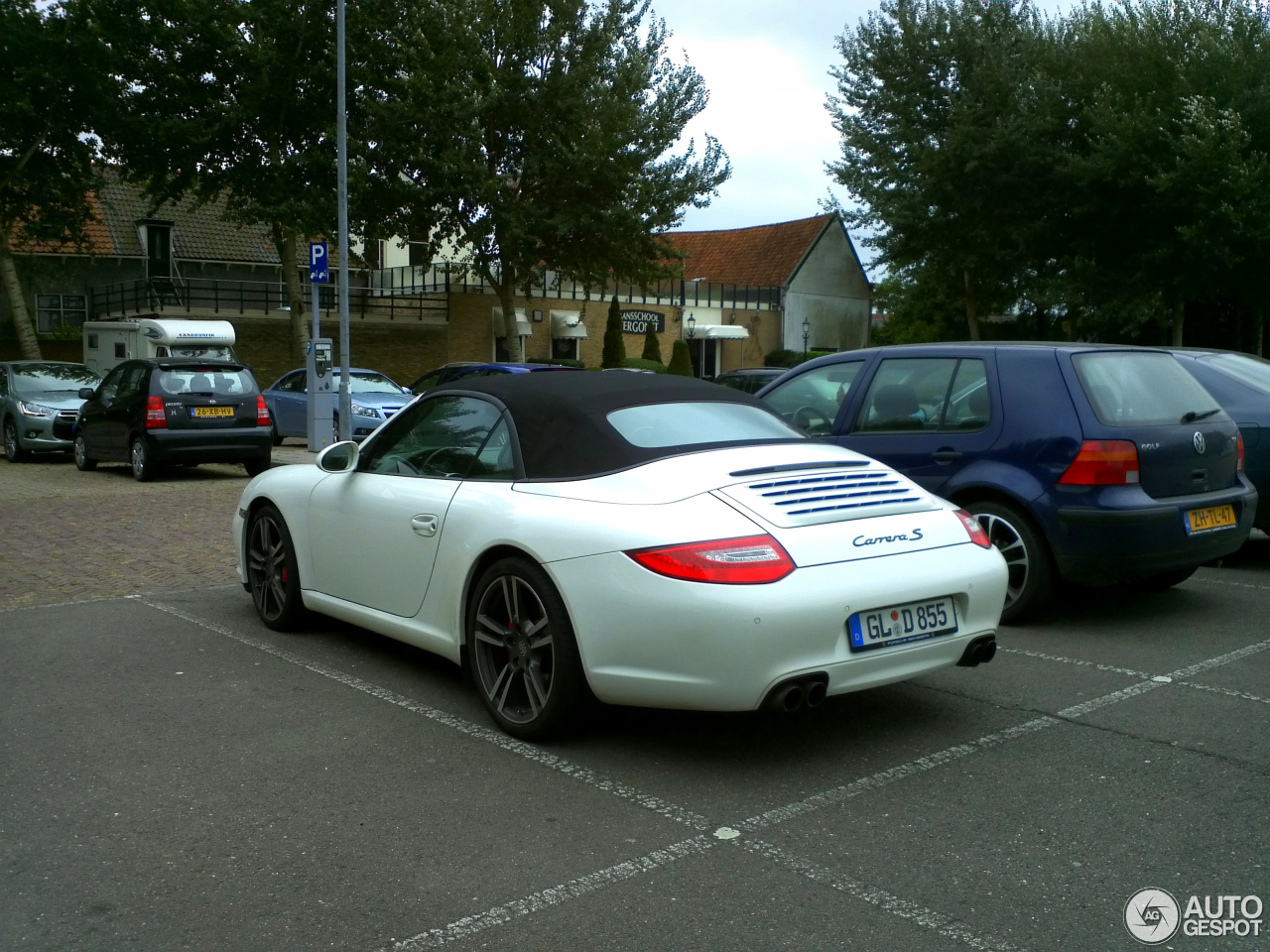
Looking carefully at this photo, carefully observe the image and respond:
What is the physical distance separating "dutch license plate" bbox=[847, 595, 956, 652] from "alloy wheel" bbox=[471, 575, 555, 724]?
1.13 meters

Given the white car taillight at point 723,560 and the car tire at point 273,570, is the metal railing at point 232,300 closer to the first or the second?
the car tire at point 273,570

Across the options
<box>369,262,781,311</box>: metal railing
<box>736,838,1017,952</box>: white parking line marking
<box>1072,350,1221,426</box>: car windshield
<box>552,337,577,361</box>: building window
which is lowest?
<box>736,838,1017,952</box>: white parking line marking

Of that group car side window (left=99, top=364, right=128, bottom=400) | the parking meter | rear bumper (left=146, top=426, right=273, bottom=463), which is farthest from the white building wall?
rear bumper (left=146, top=426, right=273, bottom=463)

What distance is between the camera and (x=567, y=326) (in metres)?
48.2

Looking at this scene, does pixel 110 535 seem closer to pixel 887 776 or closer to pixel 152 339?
pixel 887 776

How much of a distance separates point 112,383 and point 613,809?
15.2 metres

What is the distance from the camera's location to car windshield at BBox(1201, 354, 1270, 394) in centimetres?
938

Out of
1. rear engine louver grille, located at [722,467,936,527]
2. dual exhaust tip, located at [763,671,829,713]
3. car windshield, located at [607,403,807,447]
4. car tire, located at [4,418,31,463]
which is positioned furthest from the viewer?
car tire, located at [4,418,31,463]

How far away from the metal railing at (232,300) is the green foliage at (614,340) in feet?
20.8

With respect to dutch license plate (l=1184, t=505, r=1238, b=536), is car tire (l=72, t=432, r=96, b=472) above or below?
below

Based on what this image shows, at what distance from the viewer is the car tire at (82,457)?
58.6 ft

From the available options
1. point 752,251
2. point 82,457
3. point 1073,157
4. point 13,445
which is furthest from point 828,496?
point 752,251

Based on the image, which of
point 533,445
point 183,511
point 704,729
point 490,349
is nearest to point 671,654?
point 704,729

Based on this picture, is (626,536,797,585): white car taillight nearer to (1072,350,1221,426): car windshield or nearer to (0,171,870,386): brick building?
(1072,350,1221,426): car windshield
